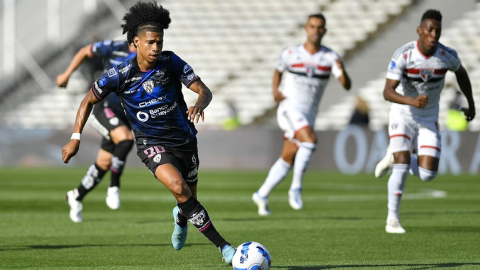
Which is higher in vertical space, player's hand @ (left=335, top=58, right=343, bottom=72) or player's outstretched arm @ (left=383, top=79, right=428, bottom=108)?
player's outstretched arm @ (left=383, top=79, right=428, bottom=108)

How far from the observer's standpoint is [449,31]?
29.0 metres

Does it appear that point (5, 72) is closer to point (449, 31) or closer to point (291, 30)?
point (291, 30)

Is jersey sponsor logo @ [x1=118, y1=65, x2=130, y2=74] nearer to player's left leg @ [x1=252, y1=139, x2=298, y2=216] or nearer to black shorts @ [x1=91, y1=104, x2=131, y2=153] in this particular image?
black shorts @ [x1=91, y1=104, x2=131, y2=153]

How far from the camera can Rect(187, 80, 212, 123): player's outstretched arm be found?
6.08 meters

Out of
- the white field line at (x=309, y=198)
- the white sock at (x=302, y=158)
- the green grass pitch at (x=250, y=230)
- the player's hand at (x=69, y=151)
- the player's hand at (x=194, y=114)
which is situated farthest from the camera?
the white field line at (x=309, y=198)

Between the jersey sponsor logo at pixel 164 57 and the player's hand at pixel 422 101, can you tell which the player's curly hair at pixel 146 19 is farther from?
the player's hand at pixel 422 101

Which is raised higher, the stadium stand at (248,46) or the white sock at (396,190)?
the white sock at (396,190)

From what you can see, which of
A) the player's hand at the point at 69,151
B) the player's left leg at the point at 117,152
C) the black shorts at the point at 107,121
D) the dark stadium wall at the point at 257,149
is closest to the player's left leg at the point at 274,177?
the player's left leg at the point at 117,152

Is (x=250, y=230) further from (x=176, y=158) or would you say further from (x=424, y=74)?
(x=176, y=158)

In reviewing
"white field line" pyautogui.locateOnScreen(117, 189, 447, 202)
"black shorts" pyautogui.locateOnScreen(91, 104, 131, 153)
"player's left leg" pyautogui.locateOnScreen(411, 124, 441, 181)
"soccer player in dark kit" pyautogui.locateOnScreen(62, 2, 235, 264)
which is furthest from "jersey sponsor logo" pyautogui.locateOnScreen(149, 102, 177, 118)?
"white field line" pyautogui.locateOnScreen(117, 189, 447, 202)

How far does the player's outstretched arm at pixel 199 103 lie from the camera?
20.0 feet

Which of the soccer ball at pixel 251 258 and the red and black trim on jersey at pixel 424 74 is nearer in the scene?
the soccer ball at pixel 251 258

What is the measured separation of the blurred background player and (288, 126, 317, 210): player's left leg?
2399 mm

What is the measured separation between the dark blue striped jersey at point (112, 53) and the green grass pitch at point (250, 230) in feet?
4.78
